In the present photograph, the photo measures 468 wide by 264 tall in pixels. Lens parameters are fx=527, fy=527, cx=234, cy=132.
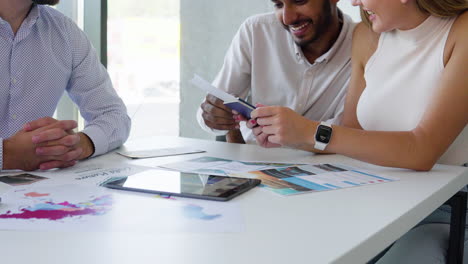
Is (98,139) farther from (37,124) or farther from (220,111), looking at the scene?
(220,111)

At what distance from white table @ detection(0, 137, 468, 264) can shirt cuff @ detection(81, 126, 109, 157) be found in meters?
0.61

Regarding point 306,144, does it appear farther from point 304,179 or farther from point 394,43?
point 394,43

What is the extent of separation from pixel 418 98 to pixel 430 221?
367 mm

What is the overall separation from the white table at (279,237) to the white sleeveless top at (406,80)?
43 cm

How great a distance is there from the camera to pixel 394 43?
1.72 metres

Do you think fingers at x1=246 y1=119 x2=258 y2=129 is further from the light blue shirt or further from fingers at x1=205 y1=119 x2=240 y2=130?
the light blue shirt

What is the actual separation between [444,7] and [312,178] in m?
0.69

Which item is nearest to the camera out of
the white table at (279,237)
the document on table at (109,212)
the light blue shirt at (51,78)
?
the white table at (279,237)

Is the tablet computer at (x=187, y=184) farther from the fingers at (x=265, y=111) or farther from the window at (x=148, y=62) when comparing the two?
the window at (x=148, y=62)

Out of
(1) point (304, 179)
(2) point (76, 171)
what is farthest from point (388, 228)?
(2) point (76, 171)

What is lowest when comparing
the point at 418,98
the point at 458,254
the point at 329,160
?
the point at 458,254

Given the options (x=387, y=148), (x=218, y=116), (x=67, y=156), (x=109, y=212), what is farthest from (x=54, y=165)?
(x=387, y=148)

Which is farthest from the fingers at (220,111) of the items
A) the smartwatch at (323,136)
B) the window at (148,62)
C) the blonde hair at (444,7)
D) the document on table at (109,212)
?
the window at (148,62)

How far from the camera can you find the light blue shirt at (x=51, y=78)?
5.56 feet
